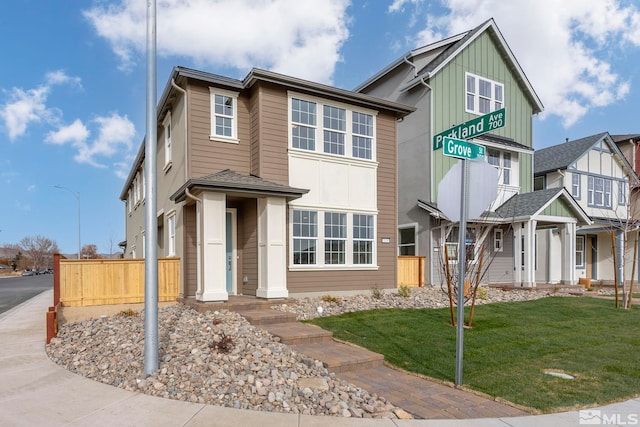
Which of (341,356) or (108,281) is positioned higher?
(108,281)

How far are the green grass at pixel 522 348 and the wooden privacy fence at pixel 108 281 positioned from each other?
4663 millimetres

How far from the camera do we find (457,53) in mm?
17500

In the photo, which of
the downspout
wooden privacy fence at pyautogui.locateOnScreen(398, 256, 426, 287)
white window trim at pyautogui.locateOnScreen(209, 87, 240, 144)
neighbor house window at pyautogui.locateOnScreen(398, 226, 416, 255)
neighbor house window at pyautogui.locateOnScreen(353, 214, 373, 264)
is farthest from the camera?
neighbor house window at pyautogui.locateOnScreen(398, 226, 416, 255)

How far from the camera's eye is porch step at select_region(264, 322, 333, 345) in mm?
7519

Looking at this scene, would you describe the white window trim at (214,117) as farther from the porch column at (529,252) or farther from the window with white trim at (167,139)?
the porch column at (529,252)

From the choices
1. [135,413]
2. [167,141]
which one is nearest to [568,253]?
[167,141]

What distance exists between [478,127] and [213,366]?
4.74 m

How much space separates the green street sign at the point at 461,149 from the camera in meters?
5.15

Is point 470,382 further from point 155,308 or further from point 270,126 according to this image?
point 270,126

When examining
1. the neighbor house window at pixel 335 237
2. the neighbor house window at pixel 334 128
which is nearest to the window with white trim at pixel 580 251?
the neighbor house window at pixel 335 237

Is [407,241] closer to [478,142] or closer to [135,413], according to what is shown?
[478,142]

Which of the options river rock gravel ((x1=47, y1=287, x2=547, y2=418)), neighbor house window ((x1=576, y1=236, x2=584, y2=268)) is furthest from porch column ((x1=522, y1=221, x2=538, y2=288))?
river rock gravel ((x1=47, y1=287, x2=547, y2=418))

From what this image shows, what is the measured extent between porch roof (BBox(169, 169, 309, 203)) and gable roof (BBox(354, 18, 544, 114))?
352 inches

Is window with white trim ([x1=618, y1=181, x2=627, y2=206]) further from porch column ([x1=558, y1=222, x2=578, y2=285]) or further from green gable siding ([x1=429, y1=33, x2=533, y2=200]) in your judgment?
green gable siding ([x1=429, y1=33, x2=533, y2=200])
